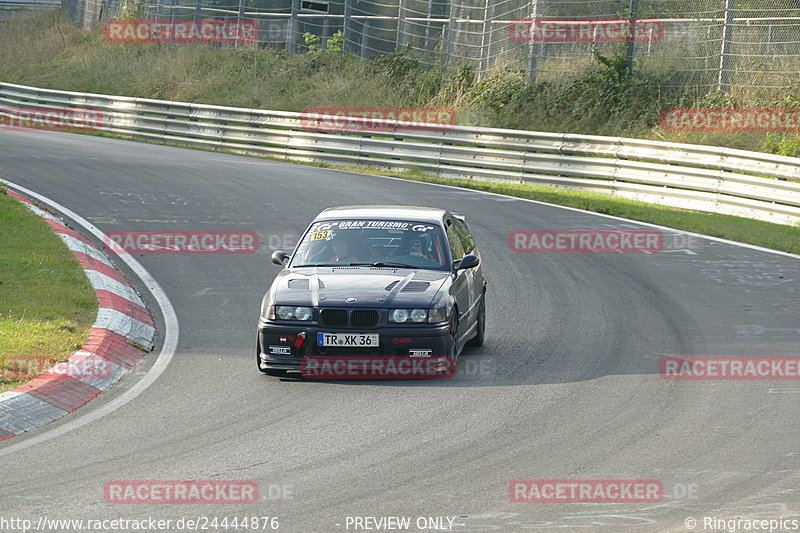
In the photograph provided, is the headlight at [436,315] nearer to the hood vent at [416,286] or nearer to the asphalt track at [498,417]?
the hood vent at [416,286]

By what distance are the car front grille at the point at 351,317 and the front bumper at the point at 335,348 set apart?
0.06 m

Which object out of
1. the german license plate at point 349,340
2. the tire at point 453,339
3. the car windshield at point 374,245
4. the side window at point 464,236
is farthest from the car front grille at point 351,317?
the side window at point 464,236

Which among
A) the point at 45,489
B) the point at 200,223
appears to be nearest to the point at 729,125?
the point at 200,223

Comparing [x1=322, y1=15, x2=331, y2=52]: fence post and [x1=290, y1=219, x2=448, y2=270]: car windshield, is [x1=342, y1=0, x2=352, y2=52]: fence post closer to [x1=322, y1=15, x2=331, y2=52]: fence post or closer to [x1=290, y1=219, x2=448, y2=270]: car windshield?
[x1=322, y1=15, x2=331, y2=52]: fence post

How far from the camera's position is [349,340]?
9430mm

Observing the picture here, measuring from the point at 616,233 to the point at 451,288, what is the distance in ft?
27.4

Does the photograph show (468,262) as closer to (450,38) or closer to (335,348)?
(335,348)

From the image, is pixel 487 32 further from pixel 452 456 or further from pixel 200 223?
pixel 452 456

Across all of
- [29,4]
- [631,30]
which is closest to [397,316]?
[631,30]

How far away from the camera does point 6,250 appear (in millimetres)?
13922

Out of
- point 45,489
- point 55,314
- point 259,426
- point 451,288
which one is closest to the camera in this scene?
point 45,489

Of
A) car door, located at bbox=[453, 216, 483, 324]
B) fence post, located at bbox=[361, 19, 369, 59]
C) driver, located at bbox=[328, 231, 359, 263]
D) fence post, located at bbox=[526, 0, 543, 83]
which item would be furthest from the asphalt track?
fence post, located at bbox=[361, 19, 369, 59]

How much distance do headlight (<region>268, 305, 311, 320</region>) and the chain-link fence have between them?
18.0m

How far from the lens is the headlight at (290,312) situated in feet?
31.4
